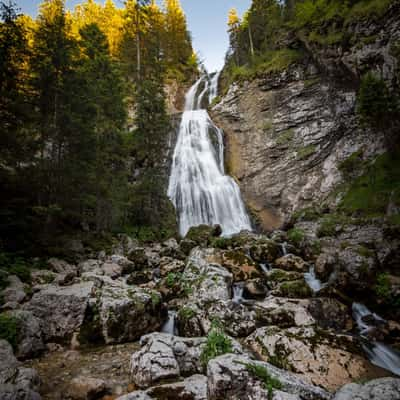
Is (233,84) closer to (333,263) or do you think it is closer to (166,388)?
A: (333,263)

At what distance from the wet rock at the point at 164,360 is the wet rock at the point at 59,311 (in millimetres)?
1986

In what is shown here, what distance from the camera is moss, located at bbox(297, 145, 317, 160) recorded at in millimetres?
21203

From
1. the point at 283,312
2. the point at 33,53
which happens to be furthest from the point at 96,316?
the point at 33,53

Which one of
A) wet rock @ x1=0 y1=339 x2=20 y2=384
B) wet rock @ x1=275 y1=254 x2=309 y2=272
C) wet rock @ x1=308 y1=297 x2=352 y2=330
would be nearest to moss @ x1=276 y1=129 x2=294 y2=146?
wet rock @ x1=275 y1=254 x2=309 y2=272

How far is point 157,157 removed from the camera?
19.4 metres

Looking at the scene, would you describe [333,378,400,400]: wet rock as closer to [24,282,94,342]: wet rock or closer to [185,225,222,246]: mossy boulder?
[24,282,94,342]: wet rock

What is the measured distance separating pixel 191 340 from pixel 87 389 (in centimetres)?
193

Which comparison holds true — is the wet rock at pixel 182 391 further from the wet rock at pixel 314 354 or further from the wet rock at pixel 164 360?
the wet rock at pixel 314 354

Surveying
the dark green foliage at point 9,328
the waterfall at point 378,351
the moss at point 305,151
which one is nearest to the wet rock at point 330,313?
the waterfall at point 378,351

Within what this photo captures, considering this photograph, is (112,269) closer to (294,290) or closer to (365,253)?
(294,290)

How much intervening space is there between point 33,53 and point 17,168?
18.9 feet

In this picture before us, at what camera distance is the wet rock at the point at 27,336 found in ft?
15.1

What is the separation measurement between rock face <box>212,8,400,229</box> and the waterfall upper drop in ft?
4.43

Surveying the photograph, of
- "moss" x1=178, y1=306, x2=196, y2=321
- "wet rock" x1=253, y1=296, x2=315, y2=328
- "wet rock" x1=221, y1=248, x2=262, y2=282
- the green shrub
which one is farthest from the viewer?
"wet rock" x1=221, y1=248, x2=262, y2=282
